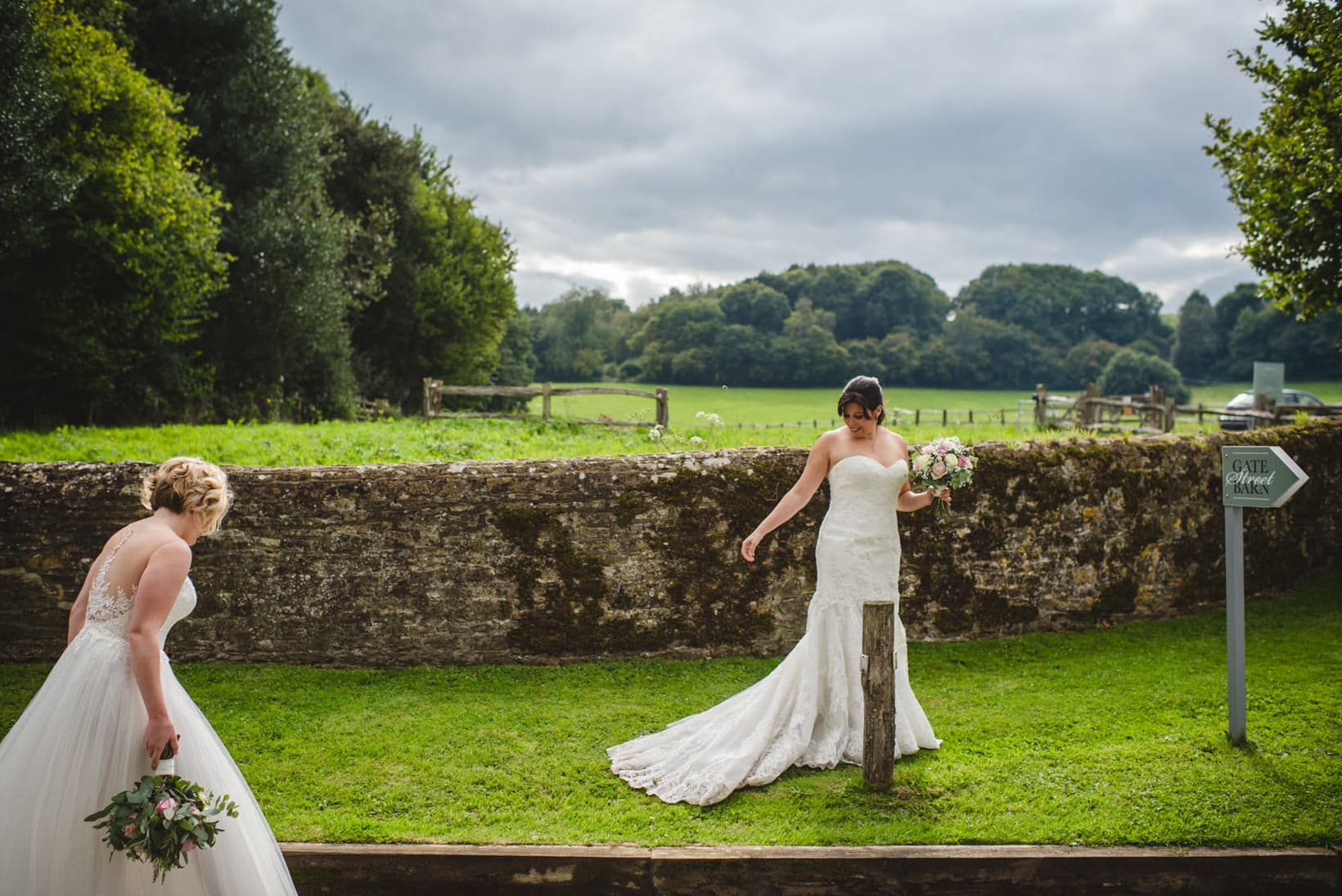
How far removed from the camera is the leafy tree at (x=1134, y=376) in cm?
7644

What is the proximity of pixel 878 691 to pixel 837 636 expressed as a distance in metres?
0.62

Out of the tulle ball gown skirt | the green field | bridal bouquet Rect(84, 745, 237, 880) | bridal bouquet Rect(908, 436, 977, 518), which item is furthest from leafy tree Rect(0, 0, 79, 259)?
bridal bouquet Rect(908, 436, 977, 518)

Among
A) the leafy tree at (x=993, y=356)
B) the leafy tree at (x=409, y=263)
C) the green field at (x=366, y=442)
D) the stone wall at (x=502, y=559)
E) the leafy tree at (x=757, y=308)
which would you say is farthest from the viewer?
the leafy tree at (x=993, y=356)

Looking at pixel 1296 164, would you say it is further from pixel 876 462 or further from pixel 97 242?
pixel 97 242

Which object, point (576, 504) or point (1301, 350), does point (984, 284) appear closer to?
point (1301, 350)

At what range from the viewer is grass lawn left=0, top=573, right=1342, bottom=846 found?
4.88 m

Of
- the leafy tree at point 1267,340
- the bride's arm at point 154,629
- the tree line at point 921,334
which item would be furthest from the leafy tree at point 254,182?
the leafy tree at point 1267,340

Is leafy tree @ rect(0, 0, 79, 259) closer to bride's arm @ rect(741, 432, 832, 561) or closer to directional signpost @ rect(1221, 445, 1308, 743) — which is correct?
bride's arm @ rect(741, 432, 832, 561)

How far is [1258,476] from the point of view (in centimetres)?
584

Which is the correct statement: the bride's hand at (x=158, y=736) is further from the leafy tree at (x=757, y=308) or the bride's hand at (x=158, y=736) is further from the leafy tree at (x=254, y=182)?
the leafy tree at (x=757, y=308)

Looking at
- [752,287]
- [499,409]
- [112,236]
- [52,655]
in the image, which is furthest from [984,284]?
[52,655]

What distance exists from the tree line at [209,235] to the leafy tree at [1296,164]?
19581 millimetres

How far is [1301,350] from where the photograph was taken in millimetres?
71750

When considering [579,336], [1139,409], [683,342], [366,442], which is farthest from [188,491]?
[579,336]
